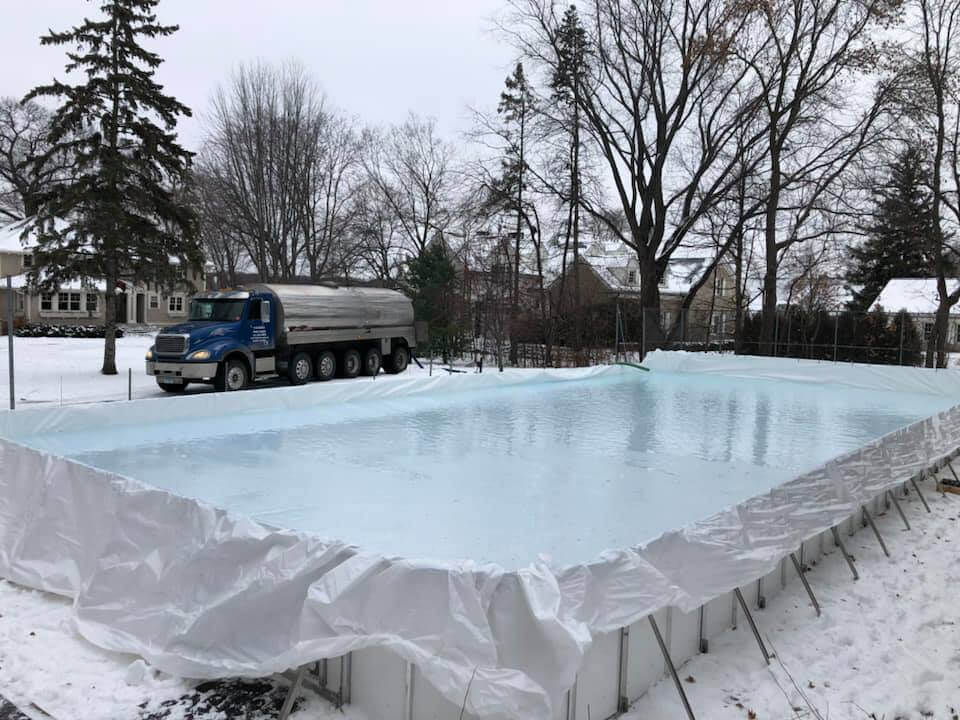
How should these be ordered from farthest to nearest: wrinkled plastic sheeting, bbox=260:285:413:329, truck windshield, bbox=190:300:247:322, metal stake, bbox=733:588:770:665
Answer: wrinkled plastic sheeting, bbox=260:285:413:329
truck windshield, bbox=190:300:247:322
metal stake, bbox=733:588:770:665

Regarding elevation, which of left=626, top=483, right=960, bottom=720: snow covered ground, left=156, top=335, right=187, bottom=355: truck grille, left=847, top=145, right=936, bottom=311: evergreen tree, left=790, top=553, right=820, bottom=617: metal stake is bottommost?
left=626, top=483, right=960, bottom=720: snow covered ground

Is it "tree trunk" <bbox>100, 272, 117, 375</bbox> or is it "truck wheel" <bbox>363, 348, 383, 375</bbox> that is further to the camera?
"truck wheel" <bbox>363, 348, 383, 375</bbox>

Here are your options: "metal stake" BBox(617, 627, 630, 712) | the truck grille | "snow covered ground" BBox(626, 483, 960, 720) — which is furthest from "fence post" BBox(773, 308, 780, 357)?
"metal stake" BBox(617, 627, 630, 712)

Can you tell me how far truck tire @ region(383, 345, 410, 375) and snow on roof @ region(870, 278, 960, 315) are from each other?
2822 centimetres

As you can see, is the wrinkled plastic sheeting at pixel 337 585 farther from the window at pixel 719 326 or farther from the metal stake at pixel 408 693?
the window at pixel 719 326

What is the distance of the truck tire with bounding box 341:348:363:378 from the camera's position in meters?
18.9

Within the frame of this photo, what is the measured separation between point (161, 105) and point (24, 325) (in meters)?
21.2

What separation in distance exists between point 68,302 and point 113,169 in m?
25.5

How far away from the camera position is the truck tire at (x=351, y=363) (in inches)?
746

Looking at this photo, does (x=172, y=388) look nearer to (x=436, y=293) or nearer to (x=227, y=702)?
(x=227, y=702)

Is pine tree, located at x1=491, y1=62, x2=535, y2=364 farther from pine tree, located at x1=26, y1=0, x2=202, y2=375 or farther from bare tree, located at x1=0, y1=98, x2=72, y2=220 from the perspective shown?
bare tree, located at x1=0, y1=98, x2=72, y2=220

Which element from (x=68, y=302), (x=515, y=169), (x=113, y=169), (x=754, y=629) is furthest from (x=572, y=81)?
(x=68, y=302)

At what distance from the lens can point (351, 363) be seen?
752 inches

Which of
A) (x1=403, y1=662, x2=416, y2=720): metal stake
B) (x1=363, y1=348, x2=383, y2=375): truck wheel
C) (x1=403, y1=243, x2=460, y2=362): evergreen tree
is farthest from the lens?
(x1=403, y1=243, x2=460, y2=362): evergreen tree
